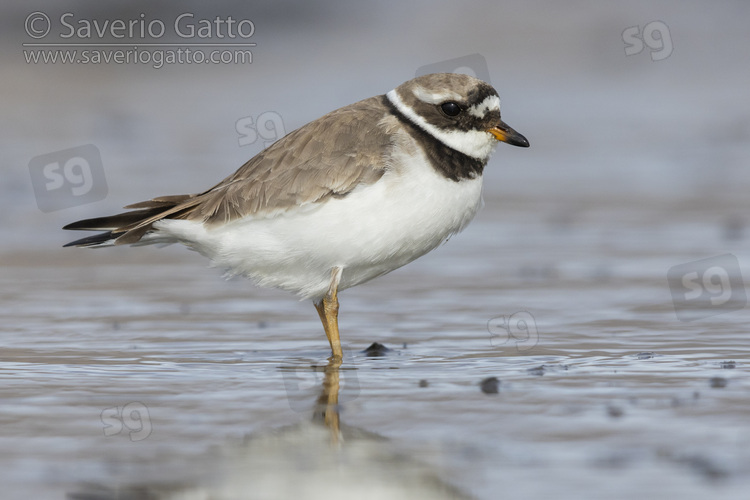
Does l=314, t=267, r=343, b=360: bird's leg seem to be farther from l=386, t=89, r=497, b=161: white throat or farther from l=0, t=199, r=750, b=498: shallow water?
l=386, t=89, r=497, b=161: white throat

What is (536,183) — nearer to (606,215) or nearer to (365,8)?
(606,215)

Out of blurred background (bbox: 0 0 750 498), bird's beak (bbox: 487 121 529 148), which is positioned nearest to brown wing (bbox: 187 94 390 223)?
bird's beak (bbox: 487 121 529 148)

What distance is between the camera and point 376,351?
6332 millimetres

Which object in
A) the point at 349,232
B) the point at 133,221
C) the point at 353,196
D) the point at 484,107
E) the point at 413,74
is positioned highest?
the point at 413,74

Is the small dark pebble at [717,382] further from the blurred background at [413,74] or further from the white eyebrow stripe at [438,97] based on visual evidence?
the blurred background at [413,74]

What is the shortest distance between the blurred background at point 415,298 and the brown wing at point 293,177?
68cm

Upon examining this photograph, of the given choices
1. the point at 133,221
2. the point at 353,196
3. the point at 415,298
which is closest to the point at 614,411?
the point at 353,196

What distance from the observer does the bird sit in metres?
5.98

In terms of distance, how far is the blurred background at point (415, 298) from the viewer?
4.44 metres

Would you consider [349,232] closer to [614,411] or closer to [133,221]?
[133,221]

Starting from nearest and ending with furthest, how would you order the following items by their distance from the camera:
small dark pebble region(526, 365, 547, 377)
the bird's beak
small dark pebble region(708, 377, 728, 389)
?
small dark pebble region(708, 377, 728, 389) → small dark pebble region(526, 365, 547, 377) → the bird's beak

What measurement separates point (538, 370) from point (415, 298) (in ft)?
6.95

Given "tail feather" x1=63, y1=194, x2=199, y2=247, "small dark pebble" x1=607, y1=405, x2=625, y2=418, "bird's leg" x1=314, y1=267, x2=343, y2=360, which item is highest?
"tail feather" x1=63, y1=194, x2=199, y2=247

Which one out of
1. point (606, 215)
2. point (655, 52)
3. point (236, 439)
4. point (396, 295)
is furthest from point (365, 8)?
point (236, 439)
